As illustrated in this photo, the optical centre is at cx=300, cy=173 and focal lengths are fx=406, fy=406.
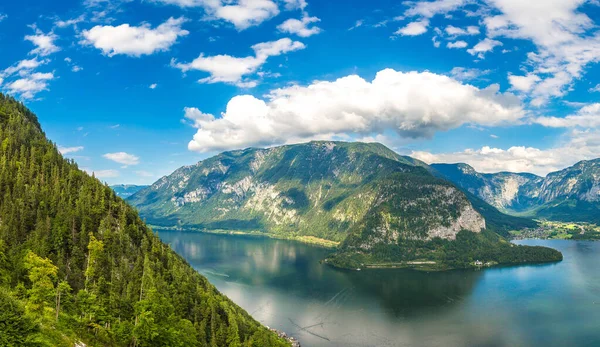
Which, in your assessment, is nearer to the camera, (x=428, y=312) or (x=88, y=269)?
(x=88, y=269)

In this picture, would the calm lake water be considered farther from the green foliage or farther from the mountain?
the green foliage

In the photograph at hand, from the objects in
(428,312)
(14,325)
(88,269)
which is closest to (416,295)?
(428,312)

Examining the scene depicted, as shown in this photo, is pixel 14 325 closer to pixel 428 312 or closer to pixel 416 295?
pixel 428 312

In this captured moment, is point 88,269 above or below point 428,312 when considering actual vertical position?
above

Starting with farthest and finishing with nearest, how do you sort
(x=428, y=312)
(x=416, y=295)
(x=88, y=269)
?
(x=416, y=295)
(x=428, y=312)
(x=88, y=269)

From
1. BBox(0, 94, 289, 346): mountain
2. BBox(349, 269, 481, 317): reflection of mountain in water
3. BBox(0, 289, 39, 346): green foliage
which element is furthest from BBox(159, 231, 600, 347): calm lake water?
BBox(0, 289, 39, 346): green foliage

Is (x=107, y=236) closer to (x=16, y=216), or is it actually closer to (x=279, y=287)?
(x=16, y=216)

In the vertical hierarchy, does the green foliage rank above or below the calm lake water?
above

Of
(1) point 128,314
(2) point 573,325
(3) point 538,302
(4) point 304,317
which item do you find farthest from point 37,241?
(3) point 538,302
